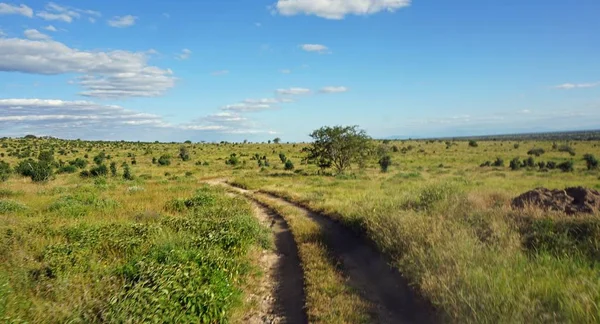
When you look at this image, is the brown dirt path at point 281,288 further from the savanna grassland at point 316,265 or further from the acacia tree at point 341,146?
the acacia tree at point 341,146

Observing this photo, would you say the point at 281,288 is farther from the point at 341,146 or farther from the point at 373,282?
the point at 341,146

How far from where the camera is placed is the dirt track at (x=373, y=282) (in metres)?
6.26

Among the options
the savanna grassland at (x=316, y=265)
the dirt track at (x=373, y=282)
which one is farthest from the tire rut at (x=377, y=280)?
the savanna grassland at (x=316, y=265)

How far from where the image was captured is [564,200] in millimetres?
10133

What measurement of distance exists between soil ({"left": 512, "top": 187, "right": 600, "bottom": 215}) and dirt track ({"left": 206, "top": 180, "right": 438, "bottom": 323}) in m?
4.33

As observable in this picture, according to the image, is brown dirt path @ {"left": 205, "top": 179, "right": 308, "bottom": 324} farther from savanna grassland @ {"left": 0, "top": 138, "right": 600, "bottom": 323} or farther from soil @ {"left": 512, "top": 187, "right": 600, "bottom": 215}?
soil @ {"left": 512, "top": 187, "right": 600, "bottom": 215}

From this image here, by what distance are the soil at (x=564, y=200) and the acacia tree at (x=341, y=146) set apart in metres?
27.5

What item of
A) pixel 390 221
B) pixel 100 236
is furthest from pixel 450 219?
pixel 100 236

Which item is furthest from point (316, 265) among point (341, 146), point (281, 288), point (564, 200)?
point (341, 146)

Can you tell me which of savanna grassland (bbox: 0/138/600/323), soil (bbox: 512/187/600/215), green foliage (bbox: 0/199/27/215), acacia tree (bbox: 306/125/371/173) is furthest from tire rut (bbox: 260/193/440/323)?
acacia tree (bbox: 306/125/371/173)

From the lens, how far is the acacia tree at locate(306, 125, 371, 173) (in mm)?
38406

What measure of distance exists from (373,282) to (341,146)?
3107 centimetres

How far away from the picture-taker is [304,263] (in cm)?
912

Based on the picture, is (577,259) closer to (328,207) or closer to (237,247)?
(237,247)
